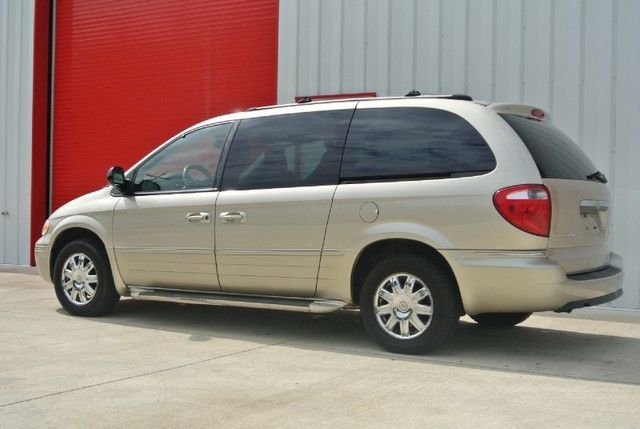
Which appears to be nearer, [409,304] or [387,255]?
[409,304]

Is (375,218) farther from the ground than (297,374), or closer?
farther from the ground

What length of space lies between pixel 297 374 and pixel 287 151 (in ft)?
6.58

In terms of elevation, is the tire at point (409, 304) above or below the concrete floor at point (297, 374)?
above

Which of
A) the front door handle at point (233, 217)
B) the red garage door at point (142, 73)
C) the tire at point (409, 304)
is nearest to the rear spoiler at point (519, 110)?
the tire at point (409, 304)

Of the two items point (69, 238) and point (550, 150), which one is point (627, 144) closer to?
point (550, 150)

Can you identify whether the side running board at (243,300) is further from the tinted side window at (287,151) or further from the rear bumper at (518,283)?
the rear bumper at (518,283)

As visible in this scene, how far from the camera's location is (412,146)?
5.78 meters

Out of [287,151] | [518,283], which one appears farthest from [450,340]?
[287,151]

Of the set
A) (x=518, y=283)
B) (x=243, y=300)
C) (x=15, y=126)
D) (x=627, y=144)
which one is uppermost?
(x=15, y=126)

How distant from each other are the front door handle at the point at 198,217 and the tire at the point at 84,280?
113 cm

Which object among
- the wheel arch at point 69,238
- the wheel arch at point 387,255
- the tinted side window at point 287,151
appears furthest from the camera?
the wheel arch at point 69,238

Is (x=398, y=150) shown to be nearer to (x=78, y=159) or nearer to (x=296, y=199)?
(x=296, y=199)

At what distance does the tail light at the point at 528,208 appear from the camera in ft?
17.2

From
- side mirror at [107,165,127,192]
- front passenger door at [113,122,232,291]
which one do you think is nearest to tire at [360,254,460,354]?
front passenger door at [113,122,232,291]
